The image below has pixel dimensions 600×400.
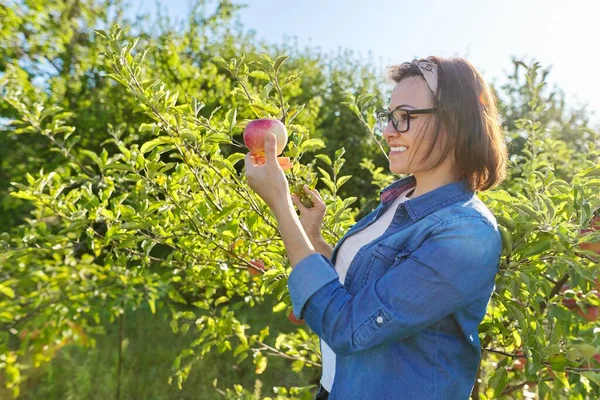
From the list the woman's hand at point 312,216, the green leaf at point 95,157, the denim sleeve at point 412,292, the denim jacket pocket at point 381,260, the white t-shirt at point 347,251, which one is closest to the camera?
the denim sleeve at point 412,292

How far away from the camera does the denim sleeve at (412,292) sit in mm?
894

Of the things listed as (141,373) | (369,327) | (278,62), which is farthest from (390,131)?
(141,373)

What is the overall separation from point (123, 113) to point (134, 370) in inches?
106

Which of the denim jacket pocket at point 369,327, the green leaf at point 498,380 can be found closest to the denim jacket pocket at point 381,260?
the denim jacket pocket at point 369,327

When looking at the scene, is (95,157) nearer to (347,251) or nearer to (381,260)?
(347,251)

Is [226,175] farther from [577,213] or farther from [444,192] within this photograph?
[577,213]

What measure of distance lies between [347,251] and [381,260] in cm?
20

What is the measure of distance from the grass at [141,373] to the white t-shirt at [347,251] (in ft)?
7.25

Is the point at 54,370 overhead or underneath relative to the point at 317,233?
underneath

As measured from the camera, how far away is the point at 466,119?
3.48 feet

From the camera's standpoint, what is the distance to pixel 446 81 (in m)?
1.07

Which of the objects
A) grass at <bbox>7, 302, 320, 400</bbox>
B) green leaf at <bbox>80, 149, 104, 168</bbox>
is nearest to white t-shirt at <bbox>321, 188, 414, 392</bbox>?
green leaf at <bbox>80, 149, 104, 168</bbox>

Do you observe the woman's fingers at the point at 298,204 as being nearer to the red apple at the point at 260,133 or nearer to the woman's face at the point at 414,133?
the red apple at the point at 260,133

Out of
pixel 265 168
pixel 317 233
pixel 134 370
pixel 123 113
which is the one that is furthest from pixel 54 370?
pixel 265 168
